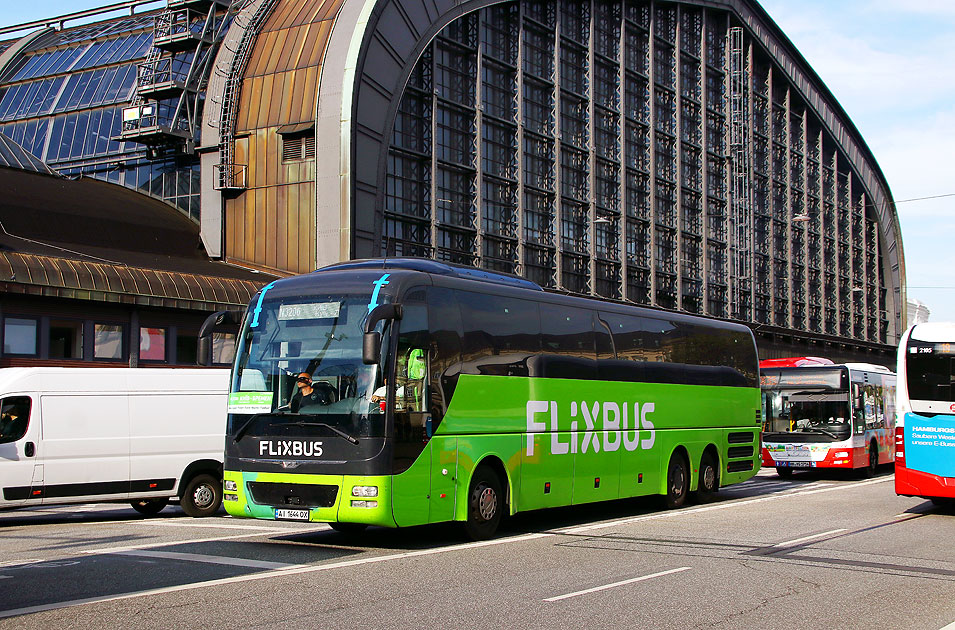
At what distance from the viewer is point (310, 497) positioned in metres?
13.4

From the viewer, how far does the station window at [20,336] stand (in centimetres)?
2748

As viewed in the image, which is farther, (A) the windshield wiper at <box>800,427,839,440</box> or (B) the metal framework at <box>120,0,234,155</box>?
(B) the metal framework at <box>120,0,234,155</box>

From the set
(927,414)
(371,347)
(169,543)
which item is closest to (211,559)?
(169,543)

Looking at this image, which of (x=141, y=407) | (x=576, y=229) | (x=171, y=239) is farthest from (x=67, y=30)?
(x=141, y=407)

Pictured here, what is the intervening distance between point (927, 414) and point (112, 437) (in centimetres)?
1416

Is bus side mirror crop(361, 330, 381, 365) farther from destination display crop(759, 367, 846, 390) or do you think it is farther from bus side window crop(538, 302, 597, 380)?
destination display crop(759, 367, 846, 390)

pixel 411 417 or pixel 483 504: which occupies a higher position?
pixel 411 417

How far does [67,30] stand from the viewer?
55156 mm

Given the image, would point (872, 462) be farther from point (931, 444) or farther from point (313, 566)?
point (313, 566)

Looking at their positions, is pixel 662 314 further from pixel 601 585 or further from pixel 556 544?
pixel 601 585

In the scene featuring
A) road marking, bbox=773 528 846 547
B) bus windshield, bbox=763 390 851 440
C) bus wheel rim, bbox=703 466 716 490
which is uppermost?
bus windshield, bbox=763 390 851 440

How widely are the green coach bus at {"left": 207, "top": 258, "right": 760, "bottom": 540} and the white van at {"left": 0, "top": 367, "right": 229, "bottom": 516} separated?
16.6ft

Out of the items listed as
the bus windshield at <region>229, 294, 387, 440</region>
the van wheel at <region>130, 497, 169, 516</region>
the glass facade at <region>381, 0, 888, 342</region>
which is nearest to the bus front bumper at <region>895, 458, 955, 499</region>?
the bus windshield at <region>229, 294, 387, 440</region>

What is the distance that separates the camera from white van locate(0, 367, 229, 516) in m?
18.1
